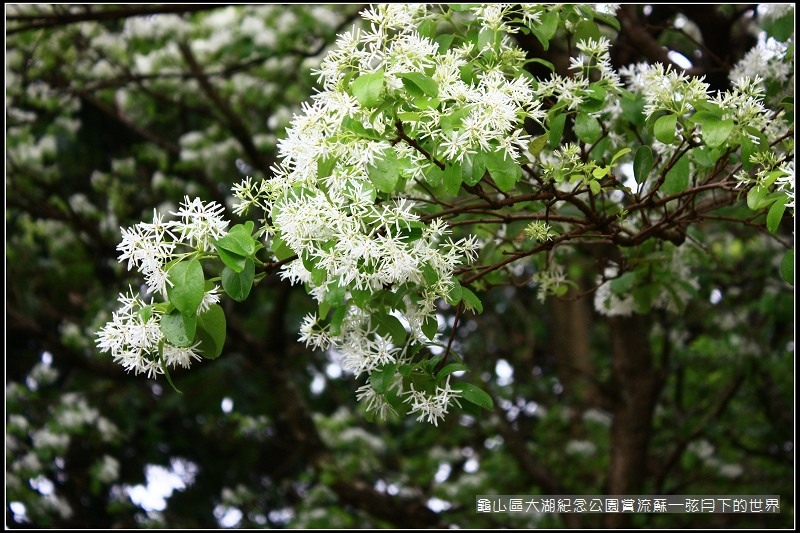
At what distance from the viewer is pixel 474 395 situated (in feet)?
6.05

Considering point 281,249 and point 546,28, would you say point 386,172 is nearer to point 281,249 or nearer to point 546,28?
point 281,249

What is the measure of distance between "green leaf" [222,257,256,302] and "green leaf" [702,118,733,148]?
0.98 m

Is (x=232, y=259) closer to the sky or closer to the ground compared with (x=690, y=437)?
closer to the ground

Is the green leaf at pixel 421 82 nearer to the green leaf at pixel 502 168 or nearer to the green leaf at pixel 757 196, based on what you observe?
the green leaf at pixel 502 168

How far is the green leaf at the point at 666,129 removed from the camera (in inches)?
76.2

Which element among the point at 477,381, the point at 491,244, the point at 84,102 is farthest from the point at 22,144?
the point at 491,244

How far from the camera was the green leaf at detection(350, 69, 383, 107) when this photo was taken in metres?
1.63

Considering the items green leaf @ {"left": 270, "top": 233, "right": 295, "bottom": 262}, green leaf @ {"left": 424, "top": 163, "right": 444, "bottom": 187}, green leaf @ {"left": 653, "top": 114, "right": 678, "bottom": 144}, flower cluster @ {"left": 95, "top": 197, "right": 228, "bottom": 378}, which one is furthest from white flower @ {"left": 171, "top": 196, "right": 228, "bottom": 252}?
green leaf @ {"left": 653, "top": 114, "right": 678, "bottom": 144}

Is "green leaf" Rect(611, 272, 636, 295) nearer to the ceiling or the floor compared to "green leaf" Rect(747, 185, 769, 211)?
nearer to the ceiling

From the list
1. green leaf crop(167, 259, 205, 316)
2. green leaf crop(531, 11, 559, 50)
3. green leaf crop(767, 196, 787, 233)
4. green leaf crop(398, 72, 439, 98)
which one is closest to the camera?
green leaf crop(167, 259, 205, 316)

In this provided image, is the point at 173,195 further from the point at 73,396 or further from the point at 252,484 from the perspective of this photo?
the point at 252,484

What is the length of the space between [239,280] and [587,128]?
3.06 ft

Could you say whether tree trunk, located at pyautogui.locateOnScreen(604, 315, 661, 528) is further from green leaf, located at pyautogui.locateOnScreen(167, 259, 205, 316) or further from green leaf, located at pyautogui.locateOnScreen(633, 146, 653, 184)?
green leaf, located at pyautogui.locateOnScreen(167, 259, 205, 316)

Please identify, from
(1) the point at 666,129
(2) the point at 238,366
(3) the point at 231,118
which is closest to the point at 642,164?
(1) the point at 666,129
